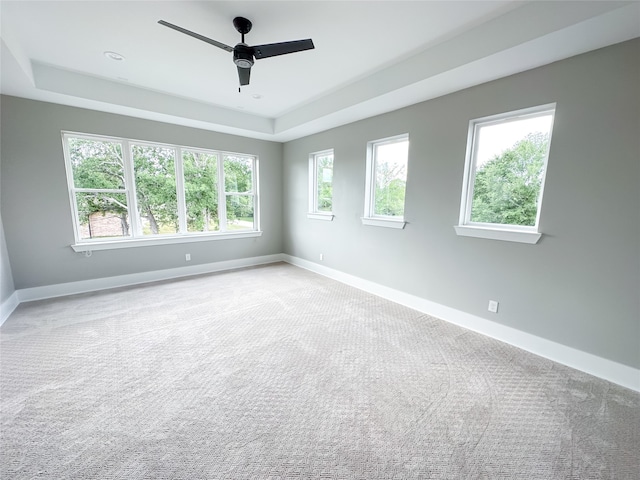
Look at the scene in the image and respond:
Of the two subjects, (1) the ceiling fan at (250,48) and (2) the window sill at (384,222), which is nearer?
(1) the ceiling fan at (250,48)

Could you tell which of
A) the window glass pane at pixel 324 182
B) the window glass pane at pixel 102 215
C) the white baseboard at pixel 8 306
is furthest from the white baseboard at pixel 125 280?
the window glass pane at pixel 324 182

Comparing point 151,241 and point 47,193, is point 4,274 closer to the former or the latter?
point 47,193

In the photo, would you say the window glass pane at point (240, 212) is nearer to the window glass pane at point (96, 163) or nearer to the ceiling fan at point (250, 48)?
the window glass pane at point (96, 163)

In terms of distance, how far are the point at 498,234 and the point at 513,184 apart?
1.67ft

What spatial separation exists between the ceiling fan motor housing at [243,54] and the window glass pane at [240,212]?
3221mm

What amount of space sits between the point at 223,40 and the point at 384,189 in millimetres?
2568

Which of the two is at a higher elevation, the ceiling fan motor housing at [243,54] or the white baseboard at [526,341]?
the ceiling fan motor housing at [243,54]

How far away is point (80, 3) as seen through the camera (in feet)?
6.48

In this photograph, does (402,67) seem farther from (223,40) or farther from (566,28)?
(223,40)

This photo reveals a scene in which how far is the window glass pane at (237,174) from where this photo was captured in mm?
4977

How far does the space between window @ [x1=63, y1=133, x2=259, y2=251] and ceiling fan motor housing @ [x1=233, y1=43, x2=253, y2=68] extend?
9.41 feet

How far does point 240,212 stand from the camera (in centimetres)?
525

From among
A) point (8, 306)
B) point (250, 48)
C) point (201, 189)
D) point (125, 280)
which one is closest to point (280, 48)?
point (250, 48)

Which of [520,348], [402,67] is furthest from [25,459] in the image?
[402,67]
